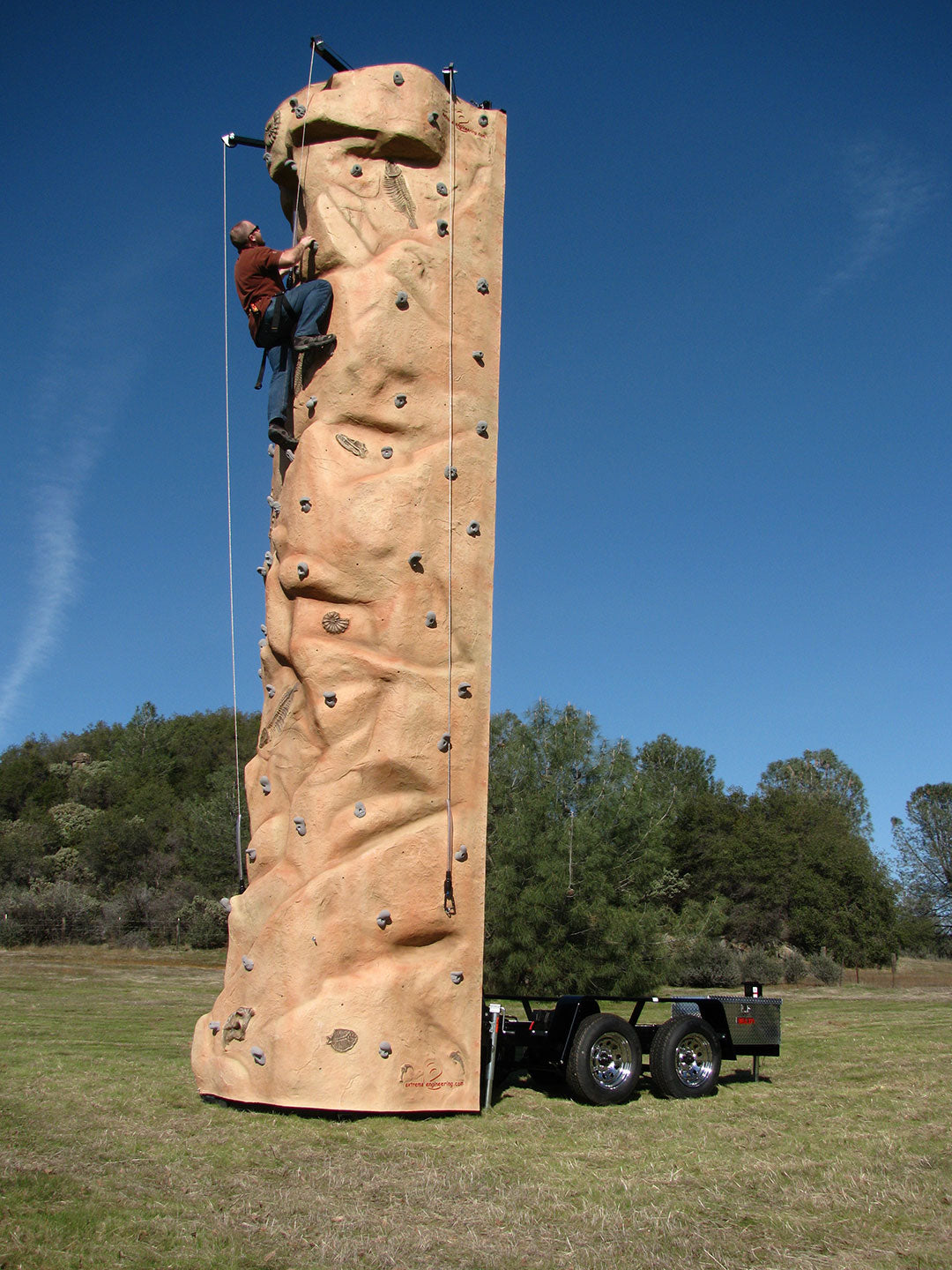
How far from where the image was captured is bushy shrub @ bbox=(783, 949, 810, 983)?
1222 inches

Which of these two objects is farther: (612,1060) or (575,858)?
(575,858)

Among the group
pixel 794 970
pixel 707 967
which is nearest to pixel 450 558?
pixel 707 967

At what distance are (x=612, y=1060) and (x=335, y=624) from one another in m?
4.52

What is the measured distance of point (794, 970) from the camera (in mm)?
31469

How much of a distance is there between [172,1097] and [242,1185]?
3.09m

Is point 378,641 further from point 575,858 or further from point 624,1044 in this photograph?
point 575,858

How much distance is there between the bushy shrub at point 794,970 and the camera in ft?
102

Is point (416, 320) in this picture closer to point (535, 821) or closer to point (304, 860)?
point (304, 860)

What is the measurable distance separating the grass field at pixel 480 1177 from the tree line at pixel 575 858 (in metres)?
10.5

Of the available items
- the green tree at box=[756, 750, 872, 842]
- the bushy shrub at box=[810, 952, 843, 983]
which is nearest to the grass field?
the bushy shrub at box=[810, 952, 843, 983]

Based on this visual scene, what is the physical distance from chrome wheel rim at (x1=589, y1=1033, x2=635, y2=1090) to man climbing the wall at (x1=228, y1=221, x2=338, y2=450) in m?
6.11

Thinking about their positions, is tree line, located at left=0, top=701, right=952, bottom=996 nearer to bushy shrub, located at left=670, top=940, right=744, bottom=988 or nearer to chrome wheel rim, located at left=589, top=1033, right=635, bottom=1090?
bushy shrub, located at left=670, top=940, right=744, bottom=988

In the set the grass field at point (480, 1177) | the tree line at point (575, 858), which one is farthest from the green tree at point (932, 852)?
the grass field at point (480, 1177)

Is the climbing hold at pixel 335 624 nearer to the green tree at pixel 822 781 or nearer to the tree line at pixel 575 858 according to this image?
A: the tree line at pixel 575 858
